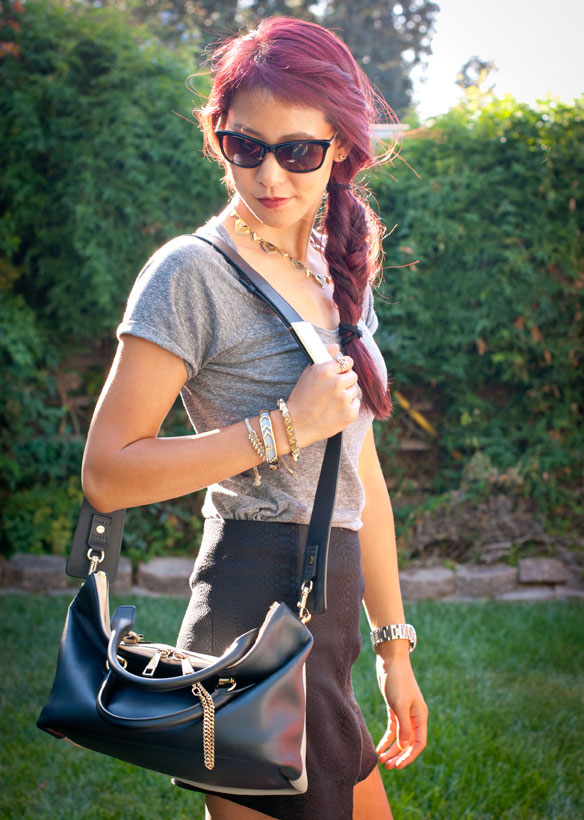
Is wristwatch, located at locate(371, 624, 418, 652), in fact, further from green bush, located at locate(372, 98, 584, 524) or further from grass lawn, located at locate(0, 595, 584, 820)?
green bush, located at locate(372, 98, 584, 524)

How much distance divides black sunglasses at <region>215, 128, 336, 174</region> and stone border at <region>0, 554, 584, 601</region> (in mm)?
4089

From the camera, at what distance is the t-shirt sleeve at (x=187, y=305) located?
123 centimetres

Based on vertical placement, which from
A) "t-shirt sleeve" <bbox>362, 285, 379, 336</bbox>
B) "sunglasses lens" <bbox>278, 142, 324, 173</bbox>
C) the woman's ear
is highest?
the woman's ear

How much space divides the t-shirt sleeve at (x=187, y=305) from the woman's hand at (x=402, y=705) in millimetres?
816

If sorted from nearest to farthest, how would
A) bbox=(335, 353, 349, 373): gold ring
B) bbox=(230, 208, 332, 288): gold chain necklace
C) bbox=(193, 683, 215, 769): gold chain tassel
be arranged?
bbox=(193, 683, 215, 769): gold chain tassel → bbox=(335, 353, 349, 373): gold ring → bbox=(230, 208, 332, 288): gold chain necklace

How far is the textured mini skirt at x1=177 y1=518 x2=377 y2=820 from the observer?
1.31 meters

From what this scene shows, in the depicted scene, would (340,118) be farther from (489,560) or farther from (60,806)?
(489,560)

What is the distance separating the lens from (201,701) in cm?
109

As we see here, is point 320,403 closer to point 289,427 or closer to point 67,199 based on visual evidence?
point 289,427

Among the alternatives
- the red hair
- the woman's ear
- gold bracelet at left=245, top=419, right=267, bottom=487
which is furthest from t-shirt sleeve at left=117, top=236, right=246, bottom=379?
the woman's ear

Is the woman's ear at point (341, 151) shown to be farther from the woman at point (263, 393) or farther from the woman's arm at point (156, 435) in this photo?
the woman's arm at point (156, 435)

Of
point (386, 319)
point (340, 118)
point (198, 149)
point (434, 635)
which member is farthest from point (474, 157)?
point (340, 118)

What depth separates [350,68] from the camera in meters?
1.47

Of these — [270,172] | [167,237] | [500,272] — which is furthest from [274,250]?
[500,272]
